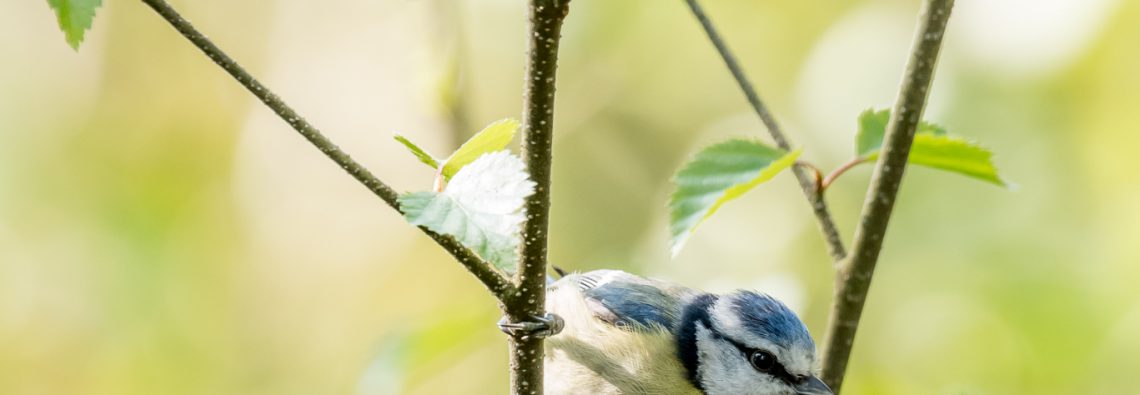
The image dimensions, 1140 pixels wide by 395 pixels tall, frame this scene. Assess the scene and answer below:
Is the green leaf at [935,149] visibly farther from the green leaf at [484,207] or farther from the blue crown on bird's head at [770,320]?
the green leaf at [484,207]

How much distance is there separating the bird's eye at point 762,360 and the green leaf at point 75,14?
1.84 meters

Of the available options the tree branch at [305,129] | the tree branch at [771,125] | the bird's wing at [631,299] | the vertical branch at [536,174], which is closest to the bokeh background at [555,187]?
the bird's wing at [631,299]

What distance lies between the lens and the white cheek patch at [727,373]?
257 centimetres

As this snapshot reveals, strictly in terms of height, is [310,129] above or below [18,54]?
below

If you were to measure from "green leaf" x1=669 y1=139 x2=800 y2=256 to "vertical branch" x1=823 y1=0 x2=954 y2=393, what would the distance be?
16 cm

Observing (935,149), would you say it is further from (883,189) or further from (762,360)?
(762,360)

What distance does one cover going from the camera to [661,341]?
2.58 meters

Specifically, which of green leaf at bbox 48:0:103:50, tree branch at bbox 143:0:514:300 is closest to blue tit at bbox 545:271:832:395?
tree branch at bbox 143:0:514:300

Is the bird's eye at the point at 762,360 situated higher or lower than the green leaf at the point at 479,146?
lower

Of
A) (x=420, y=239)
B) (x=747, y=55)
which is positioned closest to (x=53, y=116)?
(x=420, y=239)

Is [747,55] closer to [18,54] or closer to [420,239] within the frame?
[420,239]

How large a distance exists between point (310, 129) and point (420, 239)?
4427 mm

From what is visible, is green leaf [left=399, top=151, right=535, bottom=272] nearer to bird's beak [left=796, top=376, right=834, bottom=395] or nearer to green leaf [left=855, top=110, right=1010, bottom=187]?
green leaf [left=855, top=110, right=1010, bottom=187]

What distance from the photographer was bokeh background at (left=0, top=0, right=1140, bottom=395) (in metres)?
3.82
